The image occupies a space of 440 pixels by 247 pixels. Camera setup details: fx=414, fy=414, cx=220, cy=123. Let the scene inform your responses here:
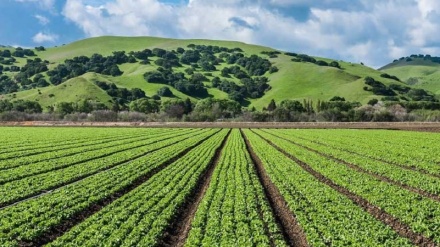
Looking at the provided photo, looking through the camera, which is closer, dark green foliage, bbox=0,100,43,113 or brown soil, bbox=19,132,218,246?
brown soil, bbox=19,132,218,246

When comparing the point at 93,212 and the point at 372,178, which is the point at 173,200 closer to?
the point at 93,212

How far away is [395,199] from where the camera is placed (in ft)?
71.6

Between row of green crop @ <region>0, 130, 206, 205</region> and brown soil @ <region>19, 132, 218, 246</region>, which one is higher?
row of green crop @ <region>0, 130, 206, 205</region>

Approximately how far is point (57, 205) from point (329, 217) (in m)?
13.1

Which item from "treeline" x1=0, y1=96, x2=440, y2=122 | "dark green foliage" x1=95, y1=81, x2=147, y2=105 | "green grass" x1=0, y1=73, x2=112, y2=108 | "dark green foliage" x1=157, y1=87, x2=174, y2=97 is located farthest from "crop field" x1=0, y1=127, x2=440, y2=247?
"dark green foliage" x1=157, y1=87, x2=174, y2=97

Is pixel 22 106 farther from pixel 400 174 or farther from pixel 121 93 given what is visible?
pixel 400 174

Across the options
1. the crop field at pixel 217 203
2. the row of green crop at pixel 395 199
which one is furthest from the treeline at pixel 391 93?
the row of green crop at pixel 395 199

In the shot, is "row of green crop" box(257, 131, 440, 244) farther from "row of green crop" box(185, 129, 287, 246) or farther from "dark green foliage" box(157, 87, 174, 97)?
"dark green foliage" box(157, 87, 174, 97)

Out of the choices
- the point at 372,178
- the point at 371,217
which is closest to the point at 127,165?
the point at 372,178

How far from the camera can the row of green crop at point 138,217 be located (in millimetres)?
15602

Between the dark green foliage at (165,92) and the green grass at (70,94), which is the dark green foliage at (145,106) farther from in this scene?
the dark green foliage at (165,92)

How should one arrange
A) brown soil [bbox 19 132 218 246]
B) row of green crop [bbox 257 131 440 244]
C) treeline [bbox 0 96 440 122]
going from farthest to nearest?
treeline [bbox 0 96 440 122]
row of green crop [bbox 257 131 440 244]
brown soil [bbox 19 132 218 246]

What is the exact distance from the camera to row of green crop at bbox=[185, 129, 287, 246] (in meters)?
15.6

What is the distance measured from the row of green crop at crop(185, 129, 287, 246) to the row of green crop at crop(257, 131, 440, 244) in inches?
223
